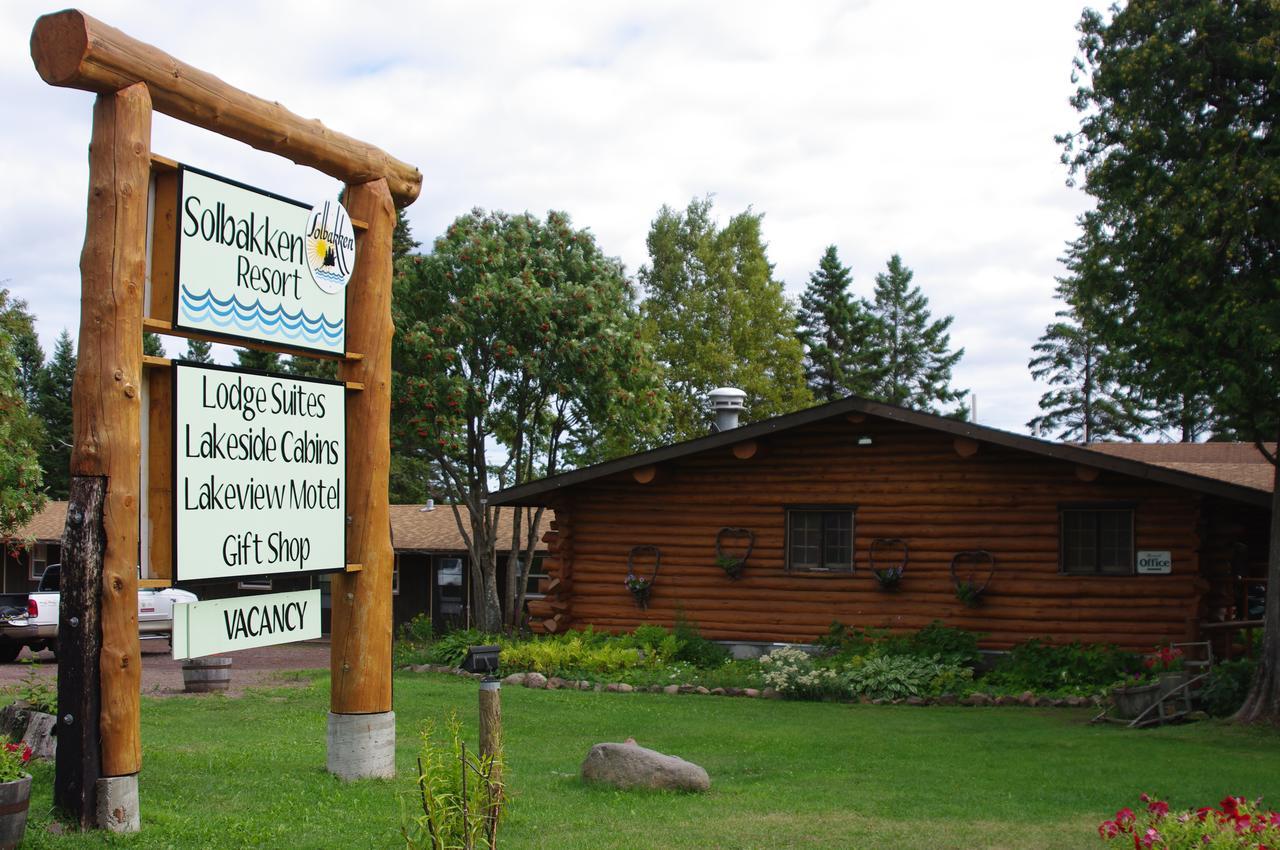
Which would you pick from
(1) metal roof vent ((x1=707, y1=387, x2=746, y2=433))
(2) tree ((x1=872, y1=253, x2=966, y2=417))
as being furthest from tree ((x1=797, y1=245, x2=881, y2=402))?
(1) metal roof vent ((x1=707, y1=387, x2=746, y2=433))

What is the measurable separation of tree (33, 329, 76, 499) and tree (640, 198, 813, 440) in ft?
76.8

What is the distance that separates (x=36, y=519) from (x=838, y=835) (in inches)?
1376

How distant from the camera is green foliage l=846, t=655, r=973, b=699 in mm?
17156

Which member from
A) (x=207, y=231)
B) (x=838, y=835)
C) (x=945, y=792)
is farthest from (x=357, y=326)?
(x=945, y=792)

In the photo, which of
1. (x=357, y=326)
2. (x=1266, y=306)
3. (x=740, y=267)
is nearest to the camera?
(x=357, y=326)

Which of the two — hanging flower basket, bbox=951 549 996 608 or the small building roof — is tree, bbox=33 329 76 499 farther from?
hanging flower basket, bbox=951 549 996 608

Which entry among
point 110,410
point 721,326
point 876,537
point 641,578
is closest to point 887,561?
point 876,537

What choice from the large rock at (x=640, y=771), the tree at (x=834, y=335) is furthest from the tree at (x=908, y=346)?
the large rock at (x=640, y=771)

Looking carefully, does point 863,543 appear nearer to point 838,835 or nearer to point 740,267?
point 838,835

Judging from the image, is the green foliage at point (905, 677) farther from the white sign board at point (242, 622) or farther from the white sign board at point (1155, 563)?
the white sign board at point (242, 622)

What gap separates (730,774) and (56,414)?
48.4 metres

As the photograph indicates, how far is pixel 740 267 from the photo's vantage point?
46.3 m

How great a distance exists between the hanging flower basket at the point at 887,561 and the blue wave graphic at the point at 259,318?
1206 cm

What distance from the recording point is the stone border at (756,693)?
54.0 feet
